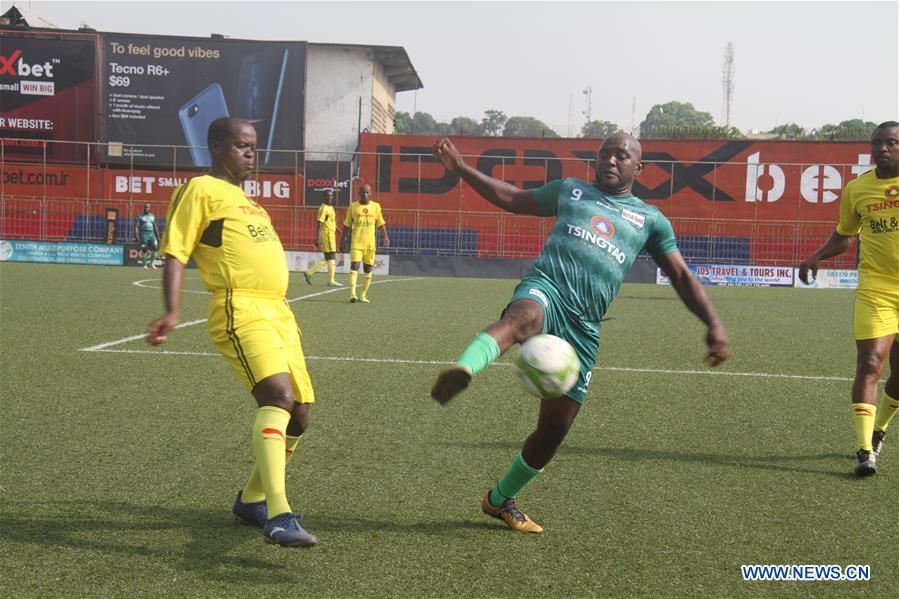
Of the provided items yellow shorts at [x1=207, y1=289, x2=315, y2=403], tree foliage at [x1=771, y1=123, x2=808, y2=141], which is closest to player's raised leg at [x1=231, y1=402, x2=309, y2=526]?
yellow shorts at [x1=207, y1=289, x2=315, y2=403]

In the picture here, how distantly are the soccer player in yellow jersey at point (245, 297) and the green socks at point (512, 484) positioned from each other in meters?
1.04

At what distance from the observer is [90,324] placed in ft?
43.6

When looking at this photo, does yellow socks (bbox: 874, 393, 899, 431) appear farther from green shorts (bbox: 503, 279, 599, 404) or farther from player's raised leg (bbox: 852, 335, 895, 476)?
green shorts (bbox: 503, 279, 599, 404)

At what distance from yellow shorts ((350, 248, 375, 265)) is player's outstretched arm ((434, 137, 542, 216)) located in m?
14.7

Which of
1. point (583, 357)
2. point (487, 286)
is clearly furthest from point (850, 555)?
point (487, 286)

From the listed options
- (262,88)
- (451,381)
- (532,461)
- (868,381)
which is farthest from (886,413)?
(262,88)

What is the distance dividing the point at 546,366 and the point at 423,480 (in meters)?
1.84

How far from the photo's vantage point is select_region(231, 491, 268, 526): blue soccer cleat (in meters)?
4.75

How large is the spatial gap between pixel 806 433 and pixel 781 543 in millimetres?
2983

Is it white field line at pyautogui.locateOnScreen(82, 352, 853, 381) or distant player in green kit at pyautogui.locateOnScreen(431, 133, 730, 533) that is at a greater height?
distant player in green kit at pyautogui.locateOnScreen(431, 133, 730, 533)

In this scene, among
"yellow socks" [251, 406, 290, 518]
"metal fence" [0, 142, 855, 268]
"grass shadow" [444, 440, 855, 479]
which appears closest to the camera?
"yellow socks" [251, 406, 290, 518]

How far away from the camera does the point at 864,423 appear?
6.29 meters

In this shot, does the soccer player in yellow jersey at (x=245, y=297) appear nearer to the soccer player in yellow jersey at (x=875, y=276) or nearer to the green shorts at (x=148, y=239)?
the soccer player in yellow jersey at (x=875, y=276)

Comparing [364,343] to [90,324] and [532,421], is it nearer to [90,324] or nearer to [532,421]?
[90,324]
